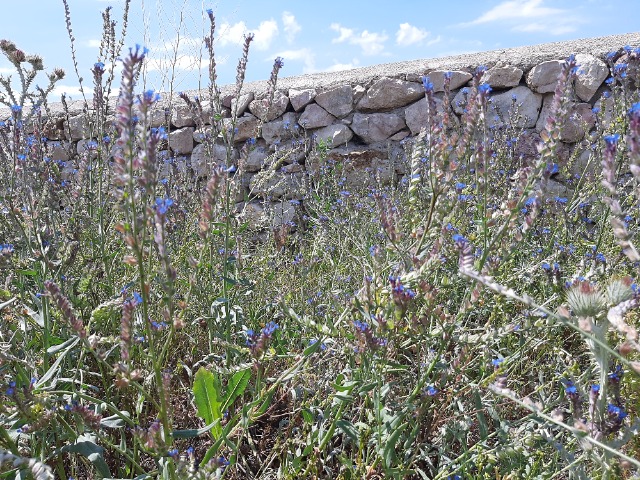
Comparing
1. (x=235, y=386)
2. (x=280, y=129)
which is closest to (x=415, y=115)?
(x=280, y=129)

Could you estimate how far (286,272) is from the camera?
147 inches

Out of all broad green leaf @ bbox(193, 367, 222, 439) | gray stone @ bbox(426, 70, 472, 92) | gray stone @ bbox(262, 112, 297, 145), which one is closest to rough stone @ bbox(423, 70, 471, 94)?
gray stone @ bbox(426, 70, 472, 92)

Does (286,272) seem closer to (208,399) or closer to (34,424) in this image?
(208,399)

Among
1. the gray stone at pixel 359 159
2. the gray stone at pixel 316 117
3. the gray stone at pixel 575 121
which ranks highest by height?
the gray stone at pixel 316 117

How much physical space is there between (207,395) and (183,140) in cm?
542

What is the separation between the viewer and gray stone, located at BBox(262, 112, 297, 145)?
649 centimetres


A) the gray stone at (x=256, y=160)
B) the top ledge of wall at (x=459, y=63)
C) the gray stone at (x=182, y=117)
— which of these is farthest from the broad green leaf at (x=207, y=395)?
the gray stone at (x=182, y=117)

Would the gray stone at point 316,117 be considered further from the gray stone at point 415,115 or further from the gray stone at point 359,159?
the gray stone at point 415,115

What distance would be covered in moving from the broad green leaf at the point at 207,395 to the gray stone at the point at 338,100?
491cm

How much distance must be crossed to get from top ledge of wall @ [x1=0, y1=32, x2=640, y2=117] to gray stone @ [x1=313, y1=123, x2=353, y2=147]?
46cm

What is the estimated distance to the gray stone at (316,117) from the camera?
640cm

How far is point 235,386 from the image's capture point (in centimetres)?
190

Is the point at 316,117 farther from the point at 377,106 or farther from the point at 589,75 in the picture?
the point at 589,75

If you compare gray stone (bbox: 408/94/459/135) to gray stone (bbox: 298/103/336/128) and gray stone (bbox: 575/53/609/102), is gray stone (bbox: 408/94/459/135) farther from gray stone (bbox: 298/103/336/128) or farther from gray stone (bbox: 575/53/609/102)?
gray stone (bbox: 575/53/609/102)
